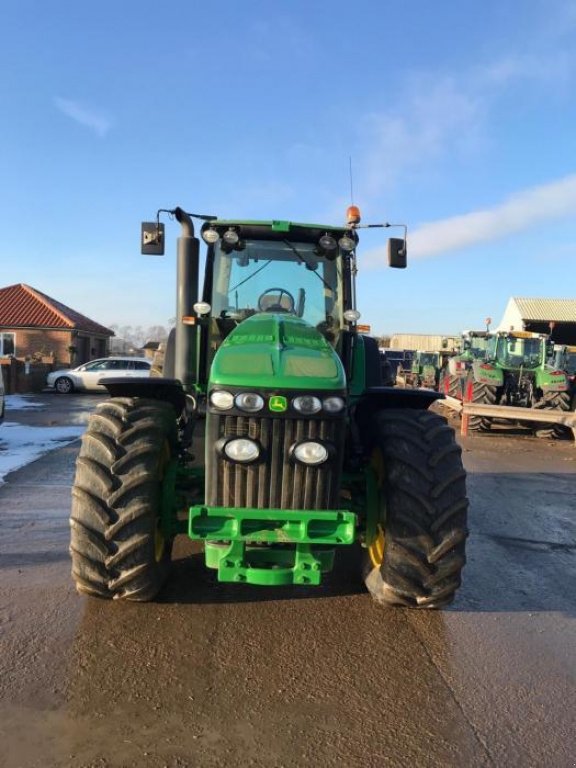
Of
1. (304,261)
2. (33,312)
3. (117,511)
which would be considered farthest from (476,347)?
(33,312)

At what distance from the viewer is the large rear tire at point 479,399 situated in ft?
44.4

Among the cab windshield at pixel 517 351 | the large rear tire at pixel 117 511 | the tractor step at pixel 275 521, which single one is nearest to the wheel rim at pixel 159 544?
the large rear tire at pixel 117 511

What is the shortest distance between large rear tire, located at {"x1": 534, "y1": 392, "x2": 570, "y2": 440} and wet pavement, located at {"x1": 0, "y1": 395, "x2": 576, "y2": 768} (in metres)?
8.87

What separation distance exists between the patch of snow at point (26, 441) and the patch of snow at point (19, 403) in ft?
11.9

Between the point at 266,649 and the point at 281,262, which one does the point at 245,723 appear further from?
the point at 281,262

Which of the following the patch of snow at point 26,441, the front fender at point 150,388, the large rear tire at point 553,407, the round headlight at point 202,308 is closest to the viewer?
the front fender at point 150,388

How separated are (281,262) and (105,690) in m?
3.38

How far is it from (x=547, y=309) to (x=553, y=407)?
79.3 ft

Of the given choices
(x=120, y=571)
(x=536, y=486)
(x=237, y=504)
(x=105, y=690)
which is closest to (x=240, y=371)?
(x=237, y=504)

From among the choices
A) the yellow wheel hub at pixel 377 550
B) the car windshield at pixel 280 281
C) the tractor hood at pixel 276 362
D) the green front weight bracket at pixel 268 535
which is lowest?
the yellow wheel hub at pixel 377 550

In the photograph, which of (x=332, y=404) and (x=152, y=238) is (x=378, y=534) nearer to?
(x=332, y=404)

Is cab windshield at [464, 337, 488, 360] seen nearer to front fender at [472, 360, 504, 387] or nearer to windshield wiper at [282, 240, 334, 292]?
front fender at [472, 360, 504, 387]

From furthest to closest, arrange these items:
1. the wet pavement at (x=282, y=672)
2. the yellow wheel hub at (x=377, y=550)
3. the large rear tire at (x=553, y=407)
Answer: the large rear tire at (x=553, y=407)
the yellow wheel hub at (x=377, y=550)
the wet pavement at (x=282, y=672)

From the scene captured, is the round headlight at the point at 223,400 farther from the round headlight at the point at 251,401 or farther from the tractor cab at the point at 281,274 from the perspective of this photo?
the tractor cab at the point at 281,274
